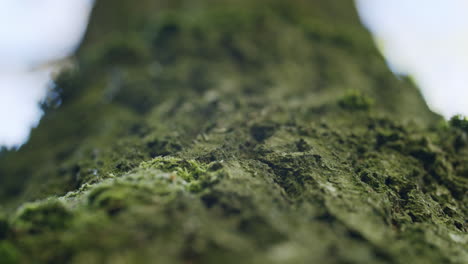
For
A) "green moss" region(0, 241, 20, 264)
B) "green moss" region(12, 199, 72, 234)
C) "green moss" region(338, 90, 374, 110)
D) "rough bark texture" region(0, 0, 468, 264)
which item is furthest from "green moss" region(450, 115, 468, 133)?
"green moss" region(0, 241, 20, 264)

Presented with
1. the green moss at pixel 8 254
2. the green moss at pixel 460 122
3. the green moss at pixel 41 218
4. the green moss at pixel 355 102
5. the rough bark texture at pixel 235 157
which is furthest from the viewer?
the green moss at pixel 355 102

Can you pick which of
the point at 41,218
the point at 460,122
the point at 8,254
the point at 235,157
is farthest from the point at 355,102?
the point at 8,254

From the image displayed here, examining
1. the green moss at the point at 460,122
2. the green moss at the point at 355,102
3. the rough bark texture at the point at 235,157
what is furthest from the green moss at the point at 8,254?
the green moss at the point at 460,122

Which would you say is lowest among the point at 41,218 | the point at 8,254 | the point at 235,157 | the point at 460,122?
the point at 8,254

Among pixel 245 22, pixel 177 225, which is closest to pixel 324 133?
pixel 177 225

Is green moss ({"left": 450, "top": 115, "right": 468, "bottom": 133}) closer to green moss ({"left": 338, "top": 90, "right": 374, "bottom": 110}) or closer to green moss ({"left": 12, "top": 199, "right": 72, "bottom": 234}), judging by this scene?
green moss ({"left": 338, "top": 90, "right": 374, "bottom": 110})

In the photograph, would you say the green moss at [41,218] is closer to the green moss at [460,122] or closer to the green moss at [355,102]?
the green moss at [355,102]

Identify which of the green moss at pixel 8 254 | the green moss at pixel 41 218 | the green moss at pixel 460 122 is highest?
the green moss at pixel 460 122

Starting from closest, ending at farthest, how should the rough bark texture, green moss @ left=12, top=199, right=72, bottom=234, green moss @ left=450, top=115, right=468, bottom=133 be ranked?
the rough bark texture < green moss @ left=12, top=199, right=72, bottom=234 < green moss @ left=450, top=115, right=468, bottom=133

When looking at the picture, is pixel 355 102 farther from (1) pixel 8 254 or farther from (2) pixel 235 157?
(1) pixel 8 254
